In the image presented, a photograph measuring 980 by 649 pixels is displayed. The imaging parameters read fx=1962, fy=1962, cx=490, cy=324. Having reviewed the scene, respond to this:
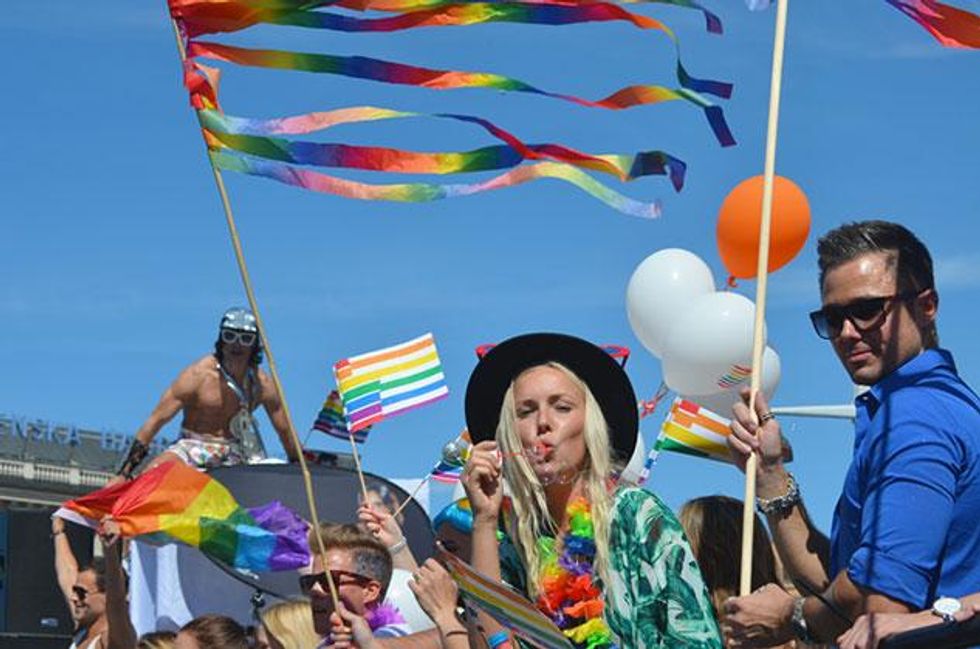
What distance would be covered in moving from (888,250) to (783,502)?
0.57 m

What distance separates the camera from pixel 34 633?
30.0 ft

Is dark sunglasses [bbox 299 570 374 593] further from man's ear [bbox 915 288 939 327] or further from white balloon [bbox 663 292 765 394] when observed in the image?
white balloon [bbox 663 292 765 394]

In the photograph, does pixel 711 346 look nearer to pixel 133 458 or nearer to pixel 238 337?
pixel 238 337

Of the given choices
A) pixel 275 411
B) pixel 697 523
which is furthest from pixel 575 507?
pixel 275 411

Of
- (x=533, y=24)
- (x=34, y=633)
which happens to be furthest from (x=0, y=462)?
(x=533, y=24)

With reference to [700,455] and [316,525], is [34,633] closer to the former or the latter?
[700,455]

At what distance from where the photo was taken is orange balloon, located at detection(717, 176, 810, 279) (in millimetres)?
6879

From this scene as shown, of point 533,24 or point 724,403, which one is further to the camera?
point 724,403

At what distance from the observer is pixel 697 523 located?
509 centimetres

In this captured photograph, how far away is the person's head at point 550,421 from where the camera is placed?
438 centimetres

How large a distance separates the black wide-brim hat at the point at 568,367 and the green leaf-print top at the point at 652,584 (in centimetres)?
32

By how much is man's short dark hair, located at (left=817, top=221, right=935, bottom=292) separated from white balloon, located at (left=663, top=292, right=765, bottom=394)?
382 cm

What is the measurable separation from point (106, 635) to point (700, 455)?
2340 mm

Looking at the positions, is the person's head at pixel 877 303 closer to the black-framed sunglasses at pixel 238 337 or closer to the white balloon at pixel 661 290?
the white balloon at pixel 661 290
